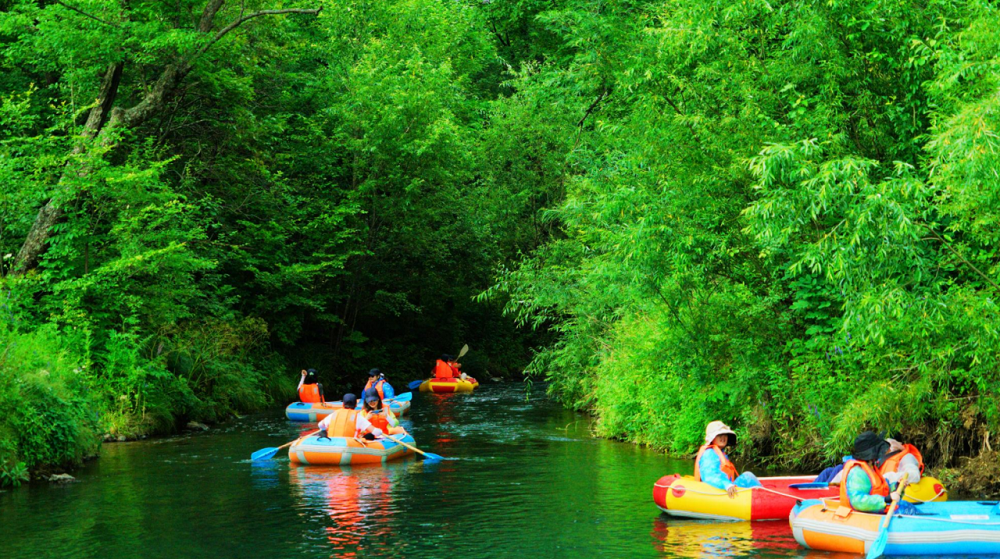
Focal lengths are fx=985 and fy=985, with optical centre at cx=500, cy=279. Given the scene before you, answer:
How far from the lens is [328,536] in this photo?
10.3 m

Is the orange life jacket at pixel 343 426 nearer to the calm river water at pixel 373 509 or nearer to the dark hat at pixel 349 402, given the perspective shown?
the dark hat at pixel 349 402

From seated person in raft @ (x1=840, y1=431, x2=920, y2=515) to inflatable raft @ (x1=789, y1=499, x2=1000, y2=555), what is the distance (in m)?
0.12

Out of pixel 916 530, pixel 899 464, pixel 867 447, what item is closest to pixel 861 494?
pixel 867 447

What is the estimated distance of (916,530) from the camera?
9.30 m

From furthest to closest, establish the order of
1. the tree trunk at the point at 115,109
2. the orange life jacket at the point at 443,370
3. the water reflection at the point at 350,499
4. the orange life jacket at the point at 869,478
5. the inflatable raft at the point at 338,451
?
the orange life jacket at the point at 443,370, the tree trunk at the point at 115,109, the inflatable raft at the point at 338,451, the water reflection at the point at 350,499, the orange life jacket at the point at 869,478

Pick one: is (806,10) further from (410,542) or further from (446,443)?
(446,443)

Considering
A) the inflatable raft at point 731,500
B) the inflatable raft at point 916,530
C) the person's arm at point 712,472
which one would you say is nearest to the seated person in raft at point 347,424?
the inflatable raft at point 731,500

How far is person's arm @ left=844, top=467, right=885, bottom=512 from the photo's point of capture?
9539mm

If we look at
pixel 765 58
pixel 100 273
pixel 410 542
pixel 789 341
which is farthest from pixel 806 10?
pixel 100 273

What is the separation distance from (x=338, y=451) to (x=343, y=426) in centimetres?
67

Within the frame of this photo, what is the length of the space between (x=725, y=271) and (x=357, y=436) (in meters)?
6.76

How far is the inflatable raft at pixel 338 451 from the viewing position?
1595 centimetres

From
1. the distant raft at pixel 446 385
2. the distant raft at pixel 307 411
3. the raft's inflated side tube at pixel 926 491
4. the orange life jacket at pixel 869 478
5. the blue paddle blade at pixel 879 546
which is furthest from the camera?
the distant raft at pixel 446 385

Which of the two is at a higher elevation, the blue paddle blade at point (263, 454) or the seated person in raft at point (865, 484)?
the seated person in raft at point (865, 484)
